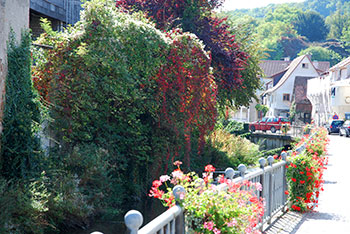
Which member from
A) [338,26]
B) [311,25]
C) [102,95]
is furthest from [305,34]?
[102,95]

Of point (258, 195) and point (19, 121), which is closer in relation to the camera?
point (258, 195)

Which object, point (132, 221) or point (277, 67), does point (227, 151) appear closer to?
point (132, 221)

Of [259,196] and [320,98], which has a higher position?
[320,98]

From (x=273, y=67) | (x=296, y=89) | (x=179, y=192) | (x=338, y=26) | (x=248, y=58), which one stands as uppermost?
(x=338, y=26)

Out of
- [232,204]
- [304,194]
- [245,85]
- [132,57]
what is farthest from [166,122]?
[245,85]

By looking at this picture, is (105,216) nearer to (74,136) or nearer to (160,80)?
(74,136)

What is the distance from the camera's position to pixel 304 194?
32.3 feet

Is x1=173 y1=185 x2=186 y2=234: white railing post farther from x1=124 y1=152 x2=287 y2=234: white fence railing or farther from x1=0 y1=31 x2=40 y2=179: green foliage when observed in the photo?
x1=0 y1=31 x2=40 y2=179: green foliage

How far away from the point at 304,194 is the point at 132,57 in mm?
4883

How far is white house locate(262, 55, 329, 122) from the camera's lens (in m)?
69.2

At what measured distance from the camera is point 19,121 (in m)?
Answer: 8.62

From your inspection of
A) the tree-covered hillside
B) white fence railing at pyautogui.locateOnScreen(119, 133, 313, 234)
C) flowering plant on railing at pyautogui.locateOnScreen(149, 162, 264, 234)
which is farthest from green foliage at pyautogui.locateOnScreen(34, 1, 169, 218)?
the tree-covered hillside

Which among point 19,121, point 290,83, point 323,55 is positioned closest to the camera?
point 19,121

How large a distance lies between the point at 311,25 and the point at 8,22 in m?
134
